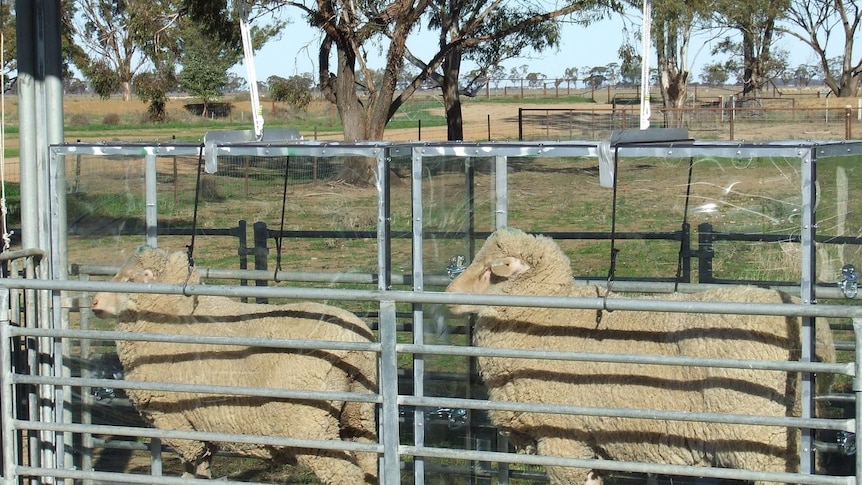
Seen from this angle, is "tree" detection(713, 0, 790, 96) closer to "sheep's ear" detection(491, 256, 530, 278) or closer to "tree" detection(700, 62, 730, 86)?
"tree" detection(700, 62, 730, 86)

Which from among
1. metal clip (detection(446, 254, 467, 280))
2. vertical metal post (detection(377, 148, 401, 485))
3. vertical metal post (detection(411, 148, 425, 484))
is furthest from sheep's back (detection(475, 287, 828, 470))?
vertical metal post (detection(377, 148, 401, 485))

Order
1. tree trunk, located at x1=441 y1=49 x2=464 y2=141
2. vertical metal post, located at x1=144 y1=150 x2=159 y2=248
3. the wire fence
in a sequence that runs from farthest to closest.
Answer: the wire fence → tree trunk, located at x1=441 y1=49 x2=464 y2=141 → vertical metal post, located at x1=144 y1=150 x2=159 y2=248

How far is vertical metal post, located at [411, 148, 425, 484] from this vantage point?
4727 millimetres

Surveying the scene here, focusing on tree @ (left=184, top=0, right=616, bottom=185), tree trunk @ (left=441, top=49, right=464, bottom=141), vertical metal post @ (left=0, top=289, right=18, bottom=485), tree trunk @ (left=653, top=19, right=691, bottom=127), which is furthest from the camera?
tree trunk @ (left=653, top=19, right=691, bottom=127)

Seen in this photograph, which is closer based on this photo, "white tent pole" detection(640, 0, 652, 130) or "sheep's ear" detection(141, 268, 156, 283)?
"white tent pole" detection(640, 0, 652, 130)

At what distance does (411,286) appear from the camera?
5.45 m

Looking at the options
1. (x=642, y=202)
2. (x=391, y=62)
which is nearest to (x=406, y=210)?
(x=642, y=202)

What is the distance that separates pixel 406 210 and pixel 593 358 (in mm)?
2088

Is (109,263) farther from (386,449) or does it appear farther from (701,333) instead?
(701,333)

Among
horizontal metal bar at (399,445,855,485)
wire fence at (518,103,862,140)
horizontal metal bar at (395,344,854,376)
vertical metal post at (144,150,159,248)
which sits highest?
wire fence at (518,103,862,140)

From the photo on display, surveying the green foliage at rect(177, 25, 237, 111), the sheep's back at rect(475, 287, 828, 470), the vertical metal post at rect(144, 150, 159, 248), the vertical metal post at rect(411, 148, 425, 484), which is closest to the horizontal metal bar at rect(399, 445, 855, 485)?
the vertical metal post at rect(411, 148, 425, 484)

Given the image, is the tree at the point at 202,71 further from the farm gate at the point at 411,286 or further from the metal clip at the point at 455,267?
the metal clip at the point at 455,267

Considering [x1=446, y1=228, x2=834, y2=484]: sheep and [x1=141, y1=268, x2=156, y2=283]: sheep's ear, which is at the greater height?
[x1=141, y1=268, x2=156, y2=283]: sheep's ear

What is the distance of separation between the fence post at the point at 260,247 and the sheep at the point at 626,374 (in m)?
1.96
